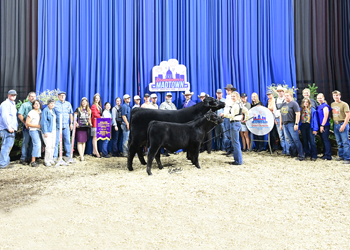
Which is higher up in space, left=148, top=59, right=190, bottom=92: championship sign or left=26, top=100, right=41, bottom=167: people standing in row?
left=148, top=59, right=190, bottom=92: championship sign

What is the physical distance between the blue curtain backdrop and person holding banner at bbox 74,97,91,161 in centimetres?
127

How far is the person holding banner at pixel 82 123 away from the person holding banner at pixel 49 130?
536 mm

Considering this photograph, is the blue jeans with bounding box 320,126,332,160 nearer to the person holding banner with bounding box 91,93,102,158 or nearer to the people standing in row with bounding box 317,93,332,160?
the people standing in row with bounding box 317,93,332,160

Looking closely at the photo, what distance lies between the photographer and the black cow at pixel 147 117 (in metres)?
4.33

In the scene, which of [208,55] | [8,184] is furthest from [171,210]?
[208,55]

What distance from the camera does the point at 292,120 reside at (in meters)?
5.07

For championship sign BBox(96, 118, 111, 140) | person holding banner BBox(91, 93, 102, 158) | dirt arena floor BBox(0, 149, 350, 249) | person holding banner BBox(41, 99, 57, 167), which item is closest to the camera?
dirt arena floor BBox(0, 149, 350, 249)

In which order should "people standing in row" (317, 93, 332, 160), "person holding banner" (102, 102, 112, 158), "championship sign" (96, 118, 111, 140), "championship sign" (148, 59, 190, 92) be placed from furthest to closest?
"championship sign" (148, 59, 190, 92)
"person holding banner" (102, 102, 112, 158)
"championship sign" (96, 118, 111, 140)
"people standing in row" (317, 93, 332, 160)

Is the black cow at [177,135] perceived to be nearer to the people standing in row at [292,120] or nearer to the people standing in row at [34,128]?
the people standing in row at [292,120]

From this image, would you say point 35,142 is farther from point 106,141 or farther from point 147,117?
point 147,117

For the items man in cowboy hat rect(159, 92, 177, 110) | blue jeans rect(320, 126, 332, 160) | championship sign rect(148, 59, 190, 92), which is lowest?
blue jeans rect(320, 126, 332, 160)

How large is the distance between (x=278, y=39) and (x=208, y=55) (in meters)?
2.01

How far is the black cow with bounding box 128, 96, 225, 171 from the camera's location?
4332 mm

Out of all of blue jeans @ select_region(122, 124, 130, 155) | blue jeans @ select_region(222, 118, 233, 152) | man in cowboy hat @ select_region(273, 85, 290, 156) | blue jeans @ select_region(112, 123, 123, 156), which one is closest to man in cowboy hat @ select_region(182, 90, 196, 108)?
blue jeans @ select_region(222, 118, 233, 152)
